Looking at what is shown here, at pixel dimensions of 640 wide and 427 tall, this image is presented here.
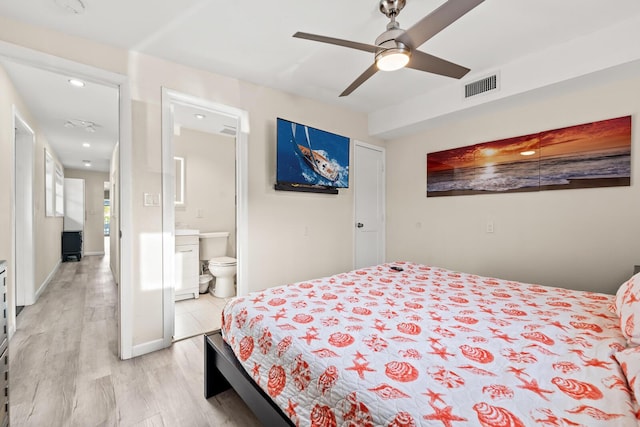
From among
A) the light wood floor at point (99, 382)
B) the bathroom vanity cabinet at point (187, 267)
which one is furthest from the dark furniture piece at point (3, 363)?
the bathroom vanity cabinet at point (187, 267)

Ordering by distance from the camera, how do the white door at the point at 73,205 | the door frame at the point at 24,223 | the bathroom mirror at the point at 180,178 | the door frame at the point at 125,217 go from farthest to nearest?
the white door at the point at 73,205 → the bathroom mirror at the point at 180,178 → the door frame at the point at 24,223 → the door frame at the point at 125,217

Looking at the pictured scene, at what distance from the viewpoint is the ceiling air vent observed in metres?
2.63

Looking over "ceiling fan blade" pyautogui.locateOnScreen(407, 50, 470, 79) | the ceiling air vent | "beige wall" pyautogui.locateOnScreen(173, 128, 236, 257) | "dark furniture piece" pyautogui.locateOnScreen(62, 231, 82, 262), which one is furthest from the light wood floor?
"dark furniture piece" pyautogui.locateOnScreen(62, 231, 82, 262)

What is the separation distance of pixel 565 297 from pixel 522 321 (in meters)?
0.68

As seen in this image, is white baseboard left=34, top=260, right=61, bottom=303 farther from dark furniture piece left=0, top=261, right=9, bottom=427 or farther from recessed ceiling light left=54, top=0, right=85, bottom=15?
recessed ceiling light left=54, top=0, right=85, bottom=15

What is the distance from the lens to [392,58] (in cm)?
→ 171

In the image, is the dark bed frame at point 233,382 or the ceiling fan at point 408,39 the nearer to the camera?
the dark bed frame at point 233,382

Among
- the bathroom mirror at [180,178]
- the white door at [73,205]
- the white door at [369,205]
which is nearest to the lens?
the white door at [369,205]

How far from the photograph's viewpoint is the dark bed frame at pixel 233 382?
3.89 ft

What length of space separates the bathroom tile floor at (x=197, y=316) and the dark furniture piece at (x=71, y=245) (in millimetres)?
4975

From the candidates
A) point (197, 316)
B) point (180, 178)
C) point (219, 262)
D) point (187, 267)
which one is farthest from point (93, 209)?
point (197, 316)

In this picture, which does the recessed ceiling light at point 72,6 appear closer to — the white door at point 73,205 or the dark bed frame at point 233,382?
the dark bed frame at point 233,382

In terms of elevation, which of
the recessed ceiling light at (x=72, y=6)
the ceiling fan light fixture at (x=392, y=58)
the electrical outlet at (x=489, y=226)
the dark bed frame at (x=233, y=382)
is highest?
the recessed ceiling light at (x=72, y=6)

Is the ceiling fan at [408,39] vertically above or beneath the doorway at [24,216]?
above
